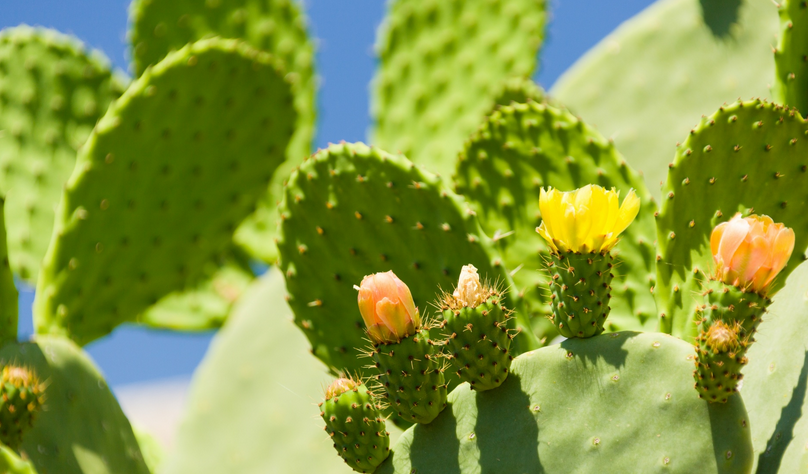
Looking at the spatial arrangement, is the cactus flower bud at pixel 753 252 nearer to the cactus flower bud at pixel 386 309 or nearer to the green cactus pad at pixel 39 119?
the cactus flower bud at pixel 386 309

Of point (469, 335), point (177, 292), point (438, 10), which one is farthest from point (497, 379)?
point (438, 10)

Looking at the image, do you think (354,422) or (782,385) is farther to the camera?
(782,385)

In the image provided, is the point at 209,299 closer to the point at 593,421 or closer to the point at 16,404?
the point at 16,404

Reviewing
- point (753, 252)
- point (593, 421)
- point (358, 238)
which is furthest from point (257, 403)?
point (753, 252)

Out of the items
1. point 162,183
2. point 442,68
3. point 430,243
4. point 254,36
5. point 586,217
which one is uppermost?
point 254,36

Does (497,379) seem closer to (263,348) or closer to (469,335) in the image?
(469,335)

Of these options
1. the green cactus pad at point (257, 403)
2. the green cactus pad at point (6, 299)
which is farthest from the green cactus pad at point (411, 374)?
the green cactus pad at point (257, 403)
